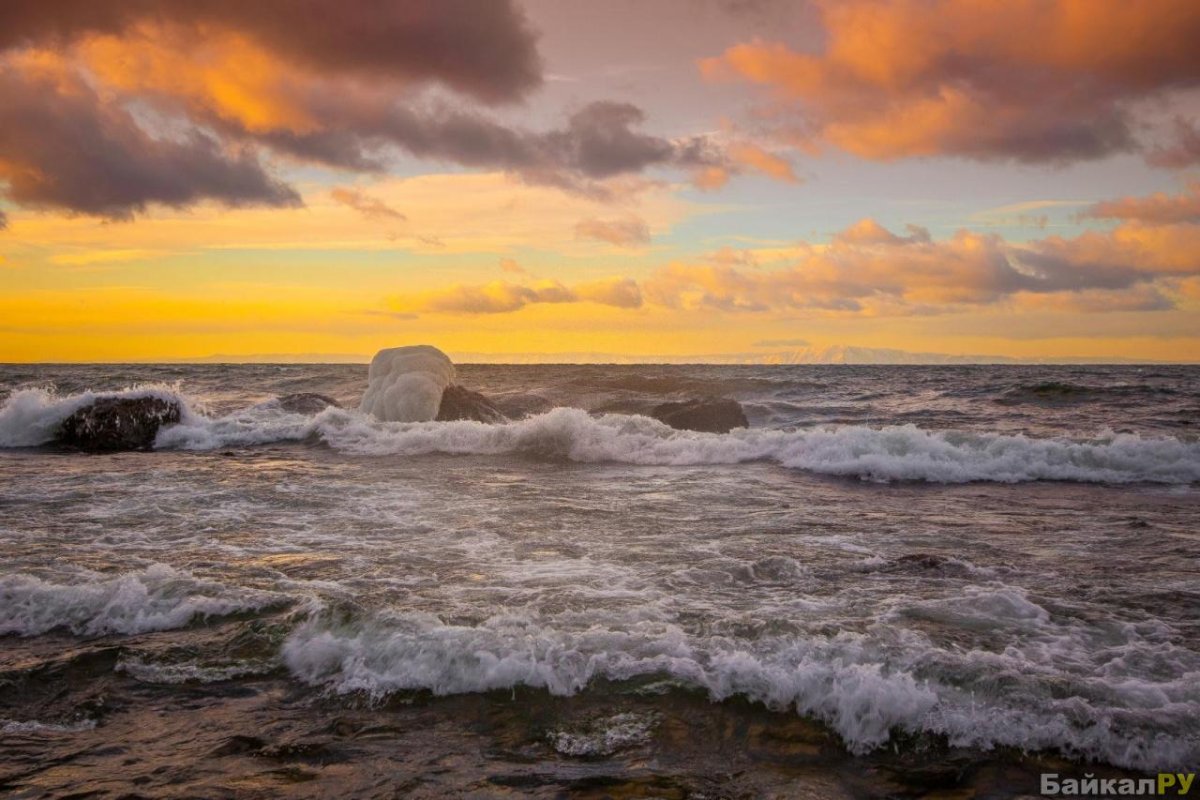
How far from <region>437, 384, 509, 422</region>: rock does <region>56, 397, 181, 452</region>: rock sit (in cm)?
636

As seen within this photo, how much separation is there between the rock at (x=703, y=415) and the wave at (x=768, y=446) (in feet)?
9.84

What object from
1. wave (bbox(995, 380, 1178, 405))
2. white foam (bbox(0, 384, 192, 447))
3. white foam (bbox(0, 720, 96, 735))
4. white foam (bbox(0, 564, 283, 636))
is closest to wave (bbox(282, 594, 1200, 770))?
white foam (bbox(0, 564, 283, 636))

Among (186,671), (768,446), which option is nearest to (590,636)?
(186,671)

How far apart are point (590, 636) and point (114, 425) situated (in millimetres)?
16200

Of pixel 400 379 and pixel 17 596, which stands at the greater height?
pixel 400 379

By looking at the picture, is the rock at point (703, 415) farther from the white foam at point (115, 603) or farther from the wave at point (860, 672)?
the white foam at point (115, 603)

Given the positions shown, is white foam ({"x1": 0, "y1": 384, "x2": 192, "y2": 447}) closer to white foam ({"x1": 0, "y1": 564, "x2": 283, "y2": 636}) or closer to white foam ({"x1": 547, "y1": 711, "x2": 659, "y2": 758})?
white foam ({"x1": 0, "y1": 564, "x2": 283, "y2": 636})

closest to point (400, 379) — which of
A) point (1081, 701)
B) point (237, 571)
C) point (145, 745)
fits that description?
point (237, 571)

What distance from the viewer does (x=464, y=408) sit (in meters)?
19.6

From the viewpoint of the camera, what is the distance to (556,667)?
462 cm

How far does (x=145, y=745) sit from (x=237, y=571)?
9.84 ft

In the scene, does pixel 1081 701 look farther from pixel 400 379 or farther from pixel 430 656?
pixel 400 379

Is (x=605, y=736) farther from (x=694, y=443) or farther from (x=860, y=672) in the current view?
(x=694, y=443)

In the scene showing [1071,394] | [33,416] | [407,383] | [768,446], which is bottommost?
[768,446]
